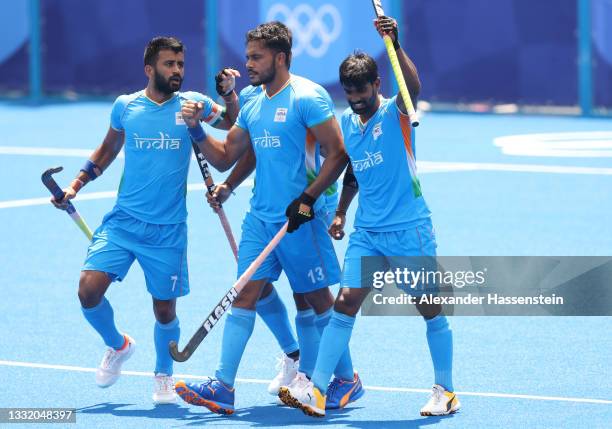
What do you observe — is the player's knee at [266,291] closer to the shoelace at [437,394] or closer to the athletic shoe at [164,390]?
the athletic shoe at [164,390]

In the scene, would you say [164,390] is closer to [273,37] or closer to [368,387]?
[368,387]

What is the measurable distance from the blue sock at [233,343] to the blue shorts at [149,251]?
0.58 metres

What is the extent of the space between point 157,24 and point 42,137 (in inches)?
157

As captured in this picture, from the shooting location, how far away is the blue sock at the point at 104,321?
29.8ft

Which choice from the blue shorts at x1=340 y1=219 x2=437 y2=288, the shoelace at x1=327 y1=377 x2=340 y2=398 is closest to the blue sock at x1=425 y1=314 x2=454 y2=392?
the blue shorts at x1=340 y1=219 x2=437 y2=288

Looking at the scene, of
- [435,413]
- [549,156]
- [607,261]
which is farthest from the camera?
[549,156]

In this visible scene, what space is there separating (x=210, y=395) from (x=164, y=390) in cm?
56

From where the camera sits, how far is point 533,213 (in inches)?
631

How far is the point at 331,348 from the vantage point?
850cm

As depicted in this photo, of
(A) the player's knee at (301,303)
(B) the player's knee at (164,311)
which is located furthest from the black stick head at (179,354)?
(A) the player's knee at (301,303)

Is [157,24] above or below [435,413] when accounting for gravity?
above

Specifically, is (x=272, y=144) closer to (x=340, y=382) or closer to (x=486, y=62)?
(x=340, y=382)

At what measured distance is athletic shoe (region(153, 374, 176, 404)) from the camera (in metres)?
9.04

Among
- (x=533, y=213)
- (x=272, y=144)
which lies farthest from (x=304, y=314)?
(x=533, y=213)
